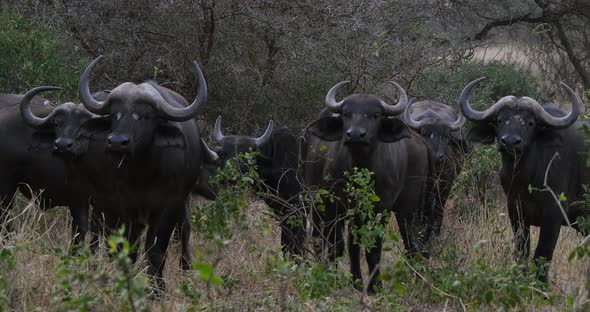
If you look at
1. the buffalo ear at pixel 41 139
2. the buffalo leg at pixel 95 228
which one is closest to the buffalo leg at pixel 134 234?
the buffalo leg at pixel 95 228

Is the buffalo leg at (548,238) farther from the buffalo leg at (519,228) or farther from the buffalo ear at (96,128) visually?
the buffalo ear at (96,128)

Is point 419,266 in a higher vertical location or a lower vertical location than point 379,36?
lower

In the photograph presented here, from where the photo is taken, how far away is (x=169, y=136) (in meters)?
7.78

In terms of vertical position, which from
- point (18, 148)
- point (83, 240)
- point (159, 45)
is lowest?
point (83, 240)

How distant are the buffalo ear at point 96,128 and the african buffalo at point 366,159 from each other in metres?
1.65

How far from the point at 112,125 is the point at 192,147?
0.79 metres

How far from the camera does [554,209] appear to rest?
843 centimetres

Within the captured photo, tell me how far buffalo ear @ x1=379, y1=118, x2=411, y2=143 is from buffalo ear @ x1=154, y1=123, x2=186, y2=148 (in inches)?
66.6

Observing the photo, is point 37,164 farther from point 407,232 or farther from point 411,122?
point 411,122

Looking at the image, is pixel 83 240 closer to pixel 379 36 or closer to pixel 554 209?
pixel 554 209

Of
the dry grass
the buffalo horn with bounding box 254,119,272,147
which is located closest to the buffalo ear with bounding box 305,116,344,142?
the dry grass

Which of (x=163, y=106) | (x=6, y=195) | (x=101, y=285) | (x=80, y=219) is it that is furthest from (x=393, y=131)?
(x=101, y=285)

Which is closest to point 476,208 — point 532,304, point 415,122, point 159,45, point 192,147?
point 415,122

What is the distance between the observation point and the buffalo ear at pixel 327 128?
8812mm
